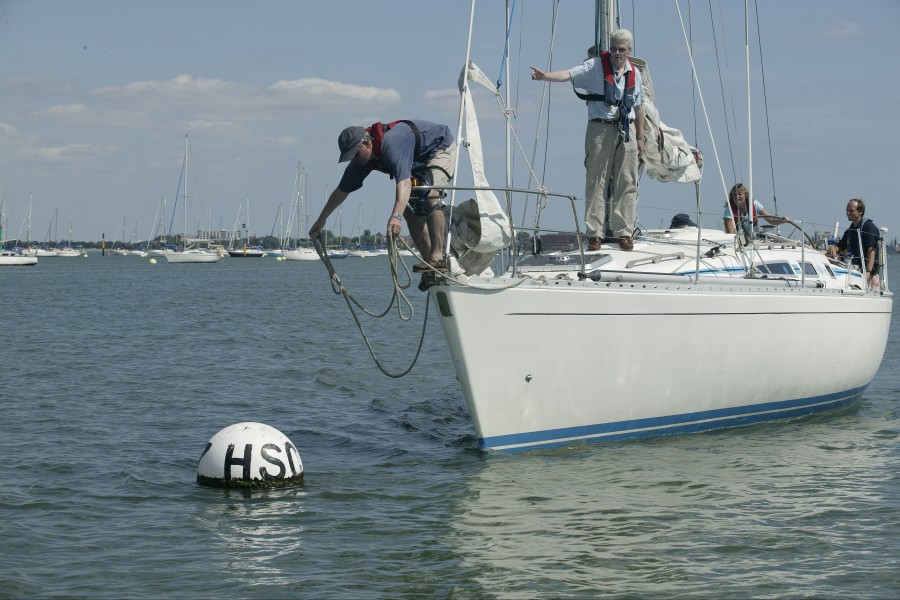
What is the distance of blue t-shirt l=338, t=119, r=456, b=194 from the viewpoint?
9.15 m

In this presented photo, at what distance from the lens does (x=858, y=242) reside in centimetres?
1447

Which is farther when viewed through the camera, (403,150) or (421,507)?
(403,150)

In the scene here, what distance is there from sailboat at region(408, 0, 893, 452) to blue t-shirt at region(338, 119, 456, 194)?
23 centimetres

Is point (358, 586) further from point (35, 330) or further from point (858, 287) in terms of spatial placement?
point (35, 330)

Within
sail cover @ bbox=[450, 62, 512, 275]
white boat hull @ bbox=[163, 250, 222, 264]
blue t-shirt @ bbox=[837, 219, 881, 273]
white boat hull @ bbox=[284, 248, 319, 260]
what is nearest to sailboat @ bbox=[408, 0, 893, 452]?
sail cover @ bbox=[450, 62, 512, 275]

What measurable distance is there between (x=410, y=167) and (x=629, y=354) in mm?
2790

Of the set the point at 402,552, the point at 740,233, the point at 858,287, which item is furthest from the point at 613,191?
the point at 402,552

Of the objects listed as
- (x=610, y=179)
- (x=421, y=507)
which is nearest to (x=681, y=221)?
(x=610, y=179)

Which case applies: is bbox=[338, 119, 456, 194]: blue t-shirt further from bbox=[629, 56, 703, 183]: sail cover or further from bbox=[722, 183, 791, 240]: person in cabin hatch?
bbox=[722, 183, 791, 240]: person in cabin hatch

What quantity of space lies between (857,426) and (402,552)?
7265 mm

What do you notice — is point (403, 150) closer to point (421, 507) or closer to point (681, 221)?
point (421, 507)

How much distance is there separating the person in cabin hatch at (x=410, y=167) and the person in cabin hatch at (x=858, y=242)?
22.5 feet

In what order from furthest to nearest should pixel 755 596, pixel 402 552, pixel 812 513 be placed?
pixel 812 513, pixel 402 552, pixel 755 596

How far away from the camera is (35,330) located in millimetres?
27062
